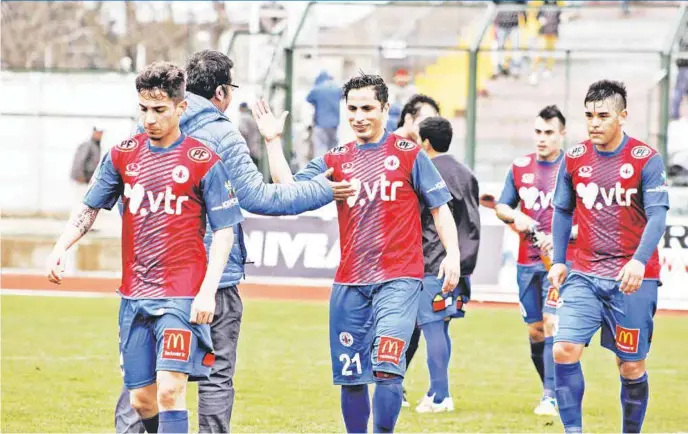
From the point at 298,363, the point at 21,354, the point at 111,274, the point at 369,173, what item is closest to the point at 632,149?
the point at 369,173

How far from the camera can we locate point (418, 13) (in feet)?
84.3

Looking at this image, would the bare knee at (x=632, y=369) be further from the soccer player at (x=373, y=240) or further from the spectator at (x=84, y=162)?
the spectator at (x=84, y=162)

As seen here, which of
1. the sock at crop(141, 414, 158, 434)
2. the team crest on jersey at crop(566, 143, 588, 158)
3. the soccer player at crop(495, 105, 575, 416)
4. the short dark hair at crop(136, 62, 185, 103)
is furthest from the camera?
the soccer player at crop(495, 105, 575, 416)

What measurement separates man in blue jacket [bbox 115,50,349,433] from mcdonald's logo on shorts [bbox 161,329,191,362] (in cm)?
76

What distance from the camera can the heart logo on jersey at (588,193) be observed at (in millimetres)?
8805

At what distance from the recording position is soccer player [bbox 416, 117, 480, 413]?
1073 centimetres

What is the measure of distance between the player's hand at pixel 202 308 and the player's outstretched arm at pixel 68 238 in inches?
28.9

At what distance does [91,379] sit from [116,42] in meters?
29.6

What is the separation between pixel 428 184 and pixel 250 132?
16.2m

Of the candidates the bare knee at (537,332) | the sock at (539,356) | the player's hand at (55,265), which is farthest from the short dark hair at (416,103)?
the player's hand at (55,265)

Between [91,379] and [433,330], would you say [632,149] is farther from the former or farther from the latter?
[91,379]

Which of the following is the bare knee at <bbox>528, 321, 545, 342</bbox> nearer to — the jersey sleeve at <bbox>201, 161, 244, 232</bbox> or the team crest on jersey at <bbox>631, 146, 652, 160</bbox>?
the team crest on jersey at <bbox>631, 146, 652, 160</bbox>

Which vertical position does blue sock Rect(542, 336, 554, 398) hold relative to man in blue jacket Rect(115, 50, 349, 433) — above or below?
below

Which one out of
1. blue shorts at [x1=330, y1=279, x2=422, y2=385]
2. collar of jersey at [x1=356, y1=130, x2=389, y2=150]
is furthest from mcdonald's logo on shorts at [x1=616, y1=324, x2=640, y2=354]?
collar of jersey at [x1=356, y1=130, x2=389, y2=150]
